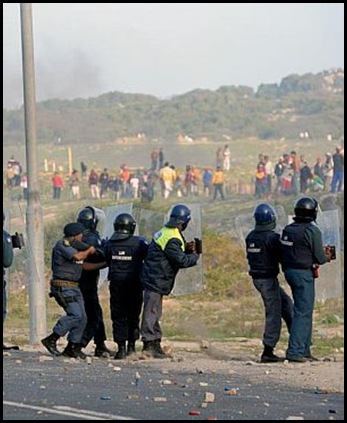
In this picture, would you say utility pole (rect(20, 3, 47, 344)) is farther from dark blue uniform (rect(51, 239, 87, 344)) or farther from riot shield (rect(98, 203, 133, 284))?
dark blue uniform (rect(51, 239, 87, 344))

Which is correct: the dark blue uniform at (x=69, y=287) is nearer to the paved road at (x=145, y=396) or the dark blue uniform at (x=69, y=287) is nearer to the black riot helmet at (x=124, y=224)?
the black riot helmet at (x=124, y=224)

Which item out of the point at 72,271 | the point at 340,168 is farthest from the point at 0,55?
the point at 340,168

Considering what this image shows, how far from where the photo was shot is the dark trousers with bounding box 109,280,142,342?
15562mm

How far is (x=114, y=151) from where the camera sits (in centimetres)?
8269

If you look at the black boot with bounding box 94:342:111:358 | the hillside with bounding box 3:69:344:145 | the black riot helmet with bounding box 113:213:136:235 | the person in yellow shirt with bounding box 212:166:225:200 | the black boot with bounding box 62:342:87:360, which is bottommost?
the black boot with bounding box 94:342:111:358

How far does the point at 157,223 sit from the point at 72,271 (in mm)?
6797

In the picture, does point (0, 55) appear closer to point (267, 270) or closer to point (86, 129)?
point (267, 270)

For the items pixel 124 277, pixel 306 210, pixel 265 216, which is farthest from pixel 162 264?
pixel 306 210

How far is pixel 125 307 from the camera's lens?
15.6m

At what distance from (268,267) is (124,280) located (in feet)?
5.51

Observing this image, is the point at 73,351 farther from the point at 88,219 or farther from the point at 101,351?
the point at 88,219

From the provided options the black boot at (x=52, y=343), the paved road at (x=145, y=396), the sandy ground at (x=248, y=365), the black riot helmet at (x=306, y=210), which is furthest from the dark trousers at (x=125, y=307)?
the black riot helmet at (x=306, y=210)

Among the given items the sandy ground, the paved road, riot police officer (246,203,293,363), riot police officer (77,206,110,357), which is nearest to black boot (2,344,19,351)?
the sandy ground

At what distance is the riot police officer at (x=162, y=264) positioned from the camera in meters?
15.3
